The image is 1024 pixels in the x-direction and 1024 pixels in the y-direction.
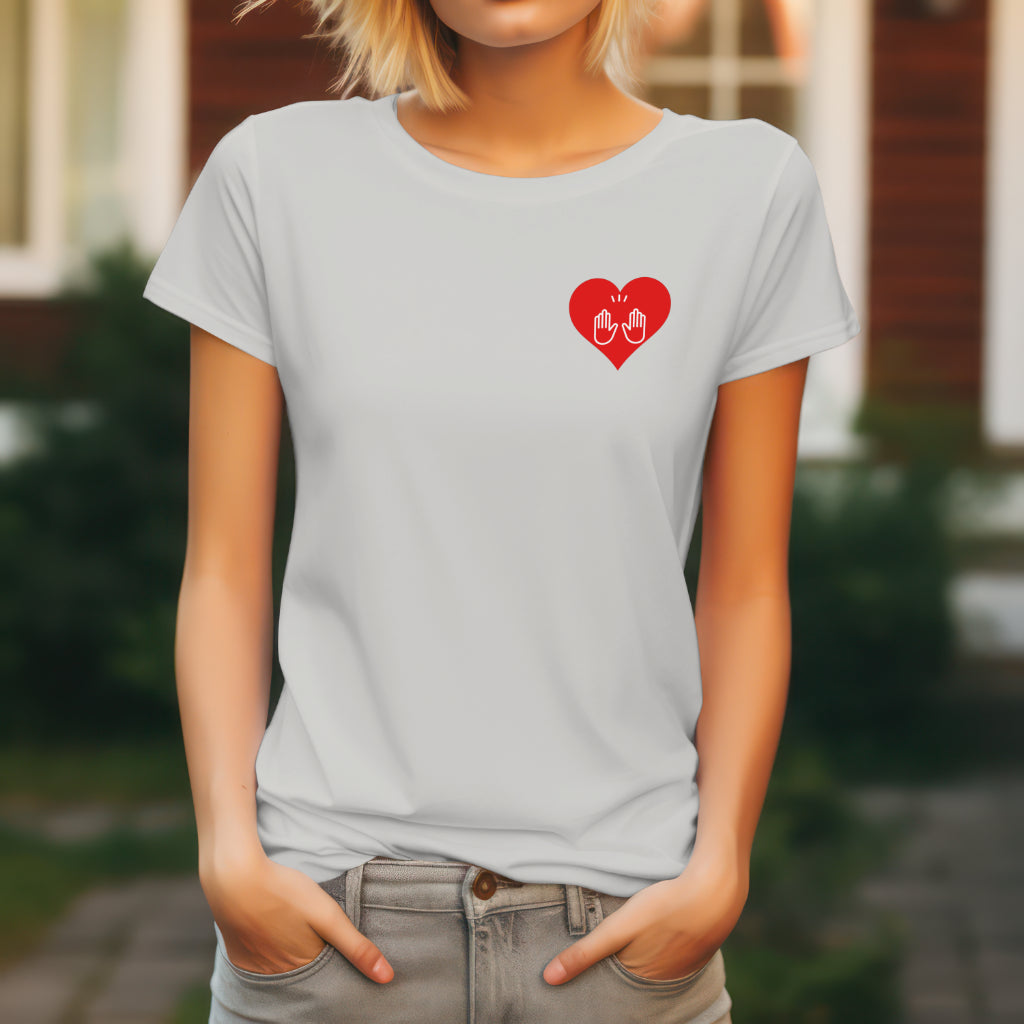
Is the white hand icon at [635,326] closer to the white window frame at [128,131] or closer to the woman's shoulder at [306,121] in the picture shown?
the woman's shoulder at [306,121]

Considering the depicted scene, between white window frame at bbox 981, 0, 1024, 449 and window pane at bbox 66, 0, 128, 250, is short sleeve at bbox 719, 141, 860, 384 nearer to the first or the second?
white window frame at bbox 981, 0, 1024, 449

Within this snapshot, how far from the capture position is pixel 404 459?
131 cm

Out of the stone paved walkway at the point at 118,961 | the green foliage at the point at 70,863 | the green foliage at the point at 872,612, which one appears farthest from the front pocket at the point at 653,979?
the green foliage at the point at 872,612

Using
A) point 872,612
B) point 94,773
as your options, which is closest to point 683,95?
point 872,612

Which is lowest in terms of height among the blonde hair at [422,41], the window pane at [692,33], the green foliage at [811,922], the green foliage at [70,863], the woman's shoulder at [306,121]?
the green foliage at [70,863]

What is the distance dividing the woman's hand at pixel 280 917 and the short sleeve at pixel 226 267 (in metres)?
0.47

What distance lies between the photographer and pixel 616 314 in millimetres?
1318

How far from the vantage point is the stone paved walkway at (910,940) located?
3.52m

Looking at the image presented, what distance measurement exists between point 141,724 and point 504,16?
4.43m

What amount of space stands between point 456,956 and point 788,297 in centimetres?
67

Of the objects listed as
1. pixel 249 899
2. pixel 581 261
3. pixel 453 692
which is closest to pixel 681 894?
pixel 453 692

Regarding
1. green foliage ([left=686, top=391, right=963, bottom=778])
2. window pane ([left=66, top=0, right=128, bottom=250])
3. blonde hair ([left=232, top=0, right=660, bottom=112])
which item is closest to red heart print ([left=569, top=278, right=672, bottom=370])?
blonde hair ([left=232, top=0, right=660, bottom=112])

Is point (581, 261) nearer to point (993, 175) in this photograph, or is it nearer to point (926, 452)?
point (926, 452)

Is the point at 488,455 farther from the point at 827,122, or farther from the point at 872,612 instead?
the point at 827,122
